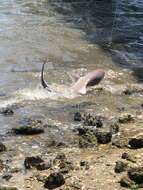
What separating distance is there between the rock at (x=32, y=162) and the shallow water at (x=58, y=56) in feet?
6.35

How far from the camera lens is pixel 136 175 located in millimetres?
7879

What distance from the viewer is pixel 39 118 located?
11.3m

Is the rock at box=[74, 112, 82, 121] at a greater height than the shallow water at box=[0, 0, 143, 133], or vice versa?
the rock at box=[74, 112, 82, 121]

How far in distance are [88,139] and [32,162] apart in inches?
51.4

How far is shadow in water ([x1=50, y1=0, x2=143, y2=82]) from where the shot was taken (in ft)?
56.0

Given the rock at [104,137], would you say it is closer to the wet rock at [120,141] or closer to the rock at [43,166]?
the wet rock at [120,141]

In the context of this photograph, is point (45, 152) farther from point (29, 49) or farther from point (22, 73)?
point (29, 49)

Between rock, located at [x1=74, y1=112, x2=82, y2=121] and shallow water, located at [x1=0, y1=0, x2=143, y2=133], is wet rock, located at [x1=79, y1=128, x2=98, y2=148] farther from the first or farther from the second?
shallow water, located at [x1=0, y1=0, x2=143, y2=133]

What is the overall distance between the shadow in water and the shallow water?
31 mm

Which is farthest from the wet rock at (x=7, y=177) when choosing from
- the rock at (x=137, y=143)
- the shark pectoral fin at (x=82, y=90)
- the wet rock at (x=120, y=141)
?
the shark pectoral fin at (x=82, y=90)

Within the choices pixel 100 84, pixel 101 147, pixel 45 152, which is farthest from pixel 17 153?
pixel 100 84

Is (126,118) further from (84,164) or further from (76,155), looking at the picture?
(84,164)

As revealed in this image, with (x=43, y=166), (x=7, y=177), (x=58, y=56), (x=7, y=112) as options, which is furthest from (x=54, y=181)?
(x=58, y=56)

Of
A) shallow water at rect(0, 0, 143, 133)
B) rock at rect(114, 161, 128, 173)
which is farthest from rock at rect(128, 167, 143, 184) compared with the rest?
shallow water at rect(0, 0, 143, 133)
